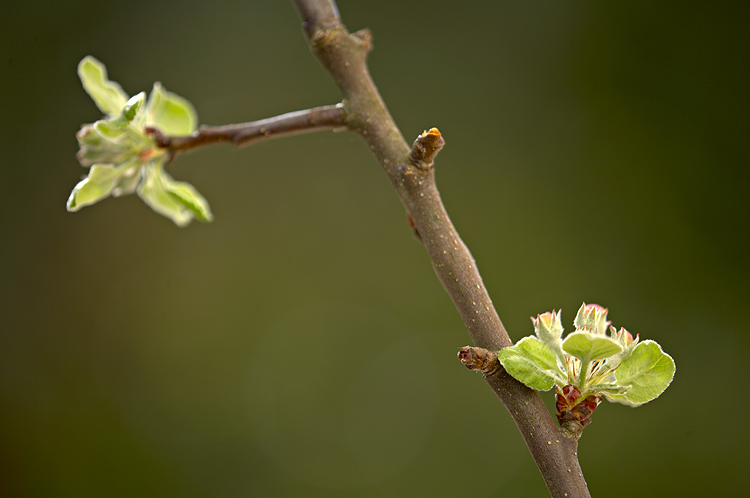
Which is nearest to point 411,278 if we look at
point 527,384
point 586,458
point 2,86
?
point 586,458

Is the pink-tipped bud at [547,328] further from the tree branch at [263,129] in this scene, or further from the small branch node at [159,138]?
the small branch node at [159,138]

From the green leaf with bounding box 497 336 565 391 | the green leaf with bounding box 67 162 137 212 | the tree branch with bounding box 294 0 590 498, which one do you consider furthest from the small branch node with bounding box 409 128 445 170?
the green leaf with bounding box 67 162 137 212

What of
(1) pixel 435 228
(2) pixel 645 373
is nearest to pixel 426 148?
(1) pixel 435 228

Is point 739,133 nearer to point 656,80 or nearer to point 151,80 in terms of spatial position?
point 656,80

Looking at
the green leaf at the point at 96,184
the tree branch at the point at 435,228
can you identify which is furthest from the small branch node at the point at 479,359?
the green leaf at the point at 96,184

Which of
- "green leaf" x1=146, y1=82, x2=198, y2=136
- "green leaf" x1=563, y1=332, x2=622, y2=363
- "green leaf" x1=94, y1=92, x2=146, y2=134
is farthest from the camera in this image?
"green leaf" x1=146, y1=82, x2=198, y2=136

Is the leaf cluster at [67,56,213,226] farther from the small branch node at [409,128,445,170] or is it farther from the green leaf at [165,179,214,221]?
the small branch node at [409,128,445,170]

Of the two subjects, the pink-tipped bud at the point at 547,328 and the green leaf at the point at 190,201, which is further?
the green leaf at the point at 190,201
